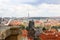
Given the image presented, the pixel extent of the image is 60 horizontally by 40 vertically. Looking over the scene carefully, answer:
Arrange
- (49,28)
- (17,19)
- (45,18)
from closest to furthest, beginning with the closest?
(17,19), (45,18), (49,28)

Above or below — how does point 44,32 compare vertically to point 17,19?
below

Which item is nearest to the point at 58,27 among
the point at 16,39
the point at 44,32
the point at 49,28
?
the point at 49,28

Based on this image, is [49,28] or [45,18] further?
[49,28]

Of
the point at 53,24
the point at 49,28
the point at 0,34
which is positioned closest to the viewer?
the point at 0,34

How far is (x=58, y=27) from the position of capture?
4480mm

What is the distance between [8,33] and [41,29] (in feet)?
13.5

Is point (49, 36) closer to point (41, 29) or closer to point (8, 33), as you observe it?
point (41, 29)

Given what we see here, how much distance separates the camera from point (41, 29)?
14.2 ft

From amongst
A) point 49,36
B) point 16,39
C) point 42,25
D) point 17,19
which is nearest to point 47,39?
point 49,36

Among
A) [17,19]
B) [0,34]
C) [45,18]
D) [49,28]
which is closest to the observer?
[0,34]

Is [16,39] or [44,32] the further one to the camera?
[44,32]

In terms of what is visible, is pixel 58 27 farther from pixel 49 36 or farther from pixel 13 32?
pixel 13 32

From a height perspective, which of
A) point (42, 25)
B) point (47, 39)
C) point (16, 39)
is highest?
point (16, 39)

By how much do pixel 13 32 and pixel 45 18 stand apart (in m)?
3.64
